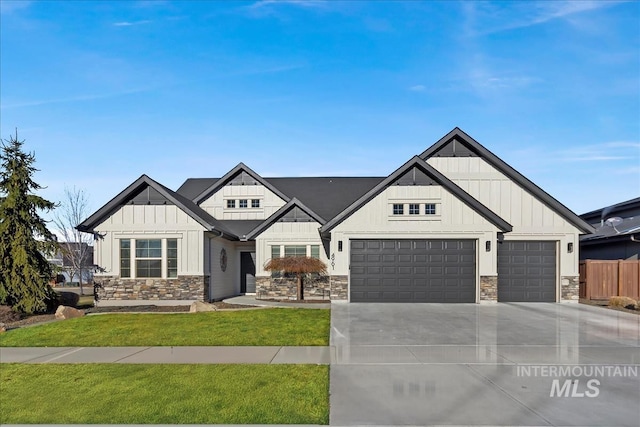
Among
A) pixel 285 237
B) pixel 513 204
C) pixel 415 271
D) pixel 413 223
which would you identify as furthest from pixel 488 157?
pixel 285 237

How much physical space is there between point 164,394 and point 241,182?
17208mm

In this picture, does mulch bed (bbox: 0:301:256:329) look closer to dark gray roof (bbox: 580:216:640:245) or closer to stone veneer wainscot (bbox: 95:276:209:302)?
stone veneer wainscot (bbox: 95:276:209:302)

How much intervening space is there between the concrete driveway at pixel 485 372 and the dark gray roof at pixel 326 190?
406 inches

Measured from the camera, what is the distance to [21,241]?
1453 centimetres

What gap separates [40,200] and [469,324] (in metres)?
14.9

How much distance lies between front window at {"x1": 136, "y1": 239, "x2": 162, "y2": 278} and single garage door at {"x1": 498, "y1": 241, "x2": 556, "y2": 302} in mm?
14414

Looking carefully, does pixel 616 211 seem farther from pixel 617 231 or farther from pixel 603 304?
pixel 603 304

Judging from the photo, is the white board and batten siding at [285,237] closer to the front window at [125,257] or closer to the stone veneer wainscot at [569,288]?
the front window at [125,257]

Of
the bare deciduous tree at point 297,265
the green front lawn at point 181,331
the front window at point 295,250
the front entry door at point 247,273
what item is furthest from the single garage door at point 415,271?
the front entry door at point 247,273

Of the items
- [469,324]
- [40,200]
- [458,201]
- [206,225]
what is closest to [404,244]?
[458,201]

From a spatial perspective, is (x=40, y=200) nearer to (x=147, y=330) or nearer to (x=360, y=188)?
(x=147, y=330)

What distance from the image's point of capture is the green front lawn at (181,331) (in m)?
9.42

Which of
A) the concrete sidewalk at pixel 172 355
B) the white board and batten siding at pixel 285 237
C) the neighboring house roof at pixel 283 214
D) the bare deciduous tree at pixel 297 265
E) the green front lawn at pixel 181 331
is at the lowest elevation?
the green front lawn at pixel 181 331

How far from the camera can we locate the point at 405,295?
1705cm
